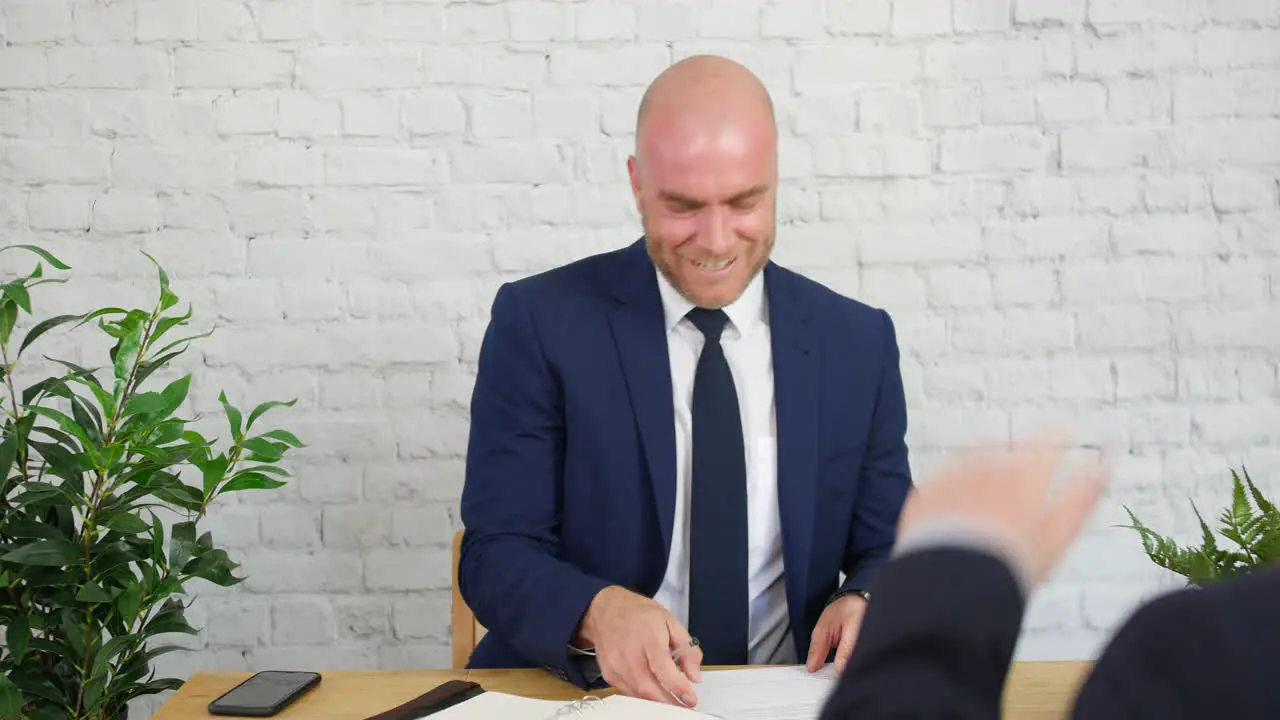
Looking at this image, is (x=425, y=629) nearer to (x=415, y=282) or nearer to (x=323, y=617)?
(x=323, y=617)

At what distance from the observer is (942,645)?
458 mm

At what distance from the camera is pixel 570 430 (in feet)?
5.41

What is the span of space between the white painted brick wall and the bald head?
77 cm

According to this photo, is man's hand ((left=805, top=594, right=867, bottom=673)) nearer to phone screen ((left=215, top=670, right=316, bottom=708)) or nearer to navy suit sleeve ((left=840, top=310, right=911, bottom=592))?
navy suit sleeve ((left=840, top=310, right=911, bottom=592))

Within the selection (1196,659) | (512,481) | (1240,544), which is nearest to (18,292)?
(512,481)

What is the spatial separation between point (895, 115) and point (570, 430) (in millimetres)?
1152

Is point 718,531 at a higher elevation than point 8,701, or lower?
higher

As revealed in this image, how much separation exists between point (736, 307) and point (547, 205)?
0.80m

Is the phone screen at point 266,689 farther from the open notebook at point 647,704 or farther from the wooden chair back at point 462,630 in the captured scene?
the wooden chair back at point 462,630

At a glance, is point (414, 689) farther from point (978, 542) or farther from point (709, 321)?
point (978, 542)

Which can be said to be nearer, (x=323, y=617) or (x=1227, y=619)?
(x=1227, y=619)

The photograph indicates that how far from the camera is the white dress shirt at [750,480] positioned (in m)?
1.66

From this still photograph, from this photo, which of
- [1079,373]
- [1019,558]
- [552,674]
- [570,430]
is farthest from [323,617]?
[1019,558]

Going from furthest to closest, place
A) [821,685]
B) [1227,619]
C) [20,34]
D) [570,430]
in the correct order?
1. [20,34]
2. [570,430]
3. [821,685]
4. [1227,619]
